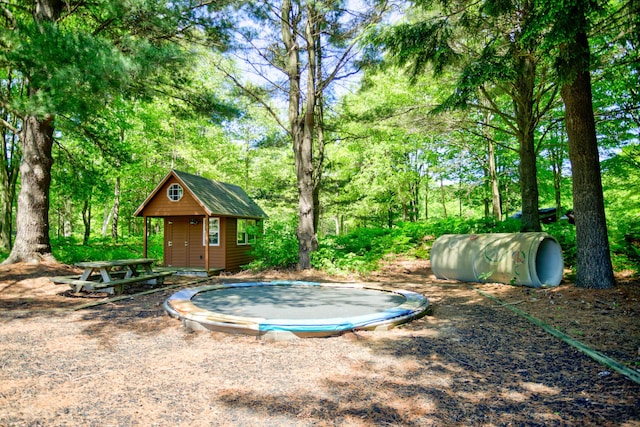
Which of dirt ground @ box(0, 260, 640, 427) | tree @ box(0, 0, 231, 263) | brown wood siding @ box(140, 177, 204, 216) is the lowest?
dirt ground @ box(0, 260, 640, 427)

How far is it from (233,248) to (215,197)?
1992mm

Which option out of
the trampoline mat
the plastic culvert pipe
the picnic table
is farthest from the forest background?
the trampoline mat

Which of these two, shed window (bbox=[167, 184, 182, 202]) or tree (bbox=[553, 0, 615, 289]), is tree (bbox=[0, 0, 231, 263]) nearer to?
shed window (bbox=[167, 184, 182, 202])

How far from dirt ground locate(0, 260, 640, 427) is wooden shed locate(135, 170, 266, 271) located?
7003 millimetres

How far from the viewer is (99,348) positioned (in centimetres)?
398

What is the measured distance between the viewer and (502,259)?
7.83 m

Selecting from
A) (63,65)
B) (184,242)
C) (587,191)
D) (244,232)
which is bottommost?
(184,242)

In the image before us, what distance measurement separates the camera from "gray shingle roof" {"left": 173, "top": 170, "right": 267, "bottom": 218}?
12180 mm

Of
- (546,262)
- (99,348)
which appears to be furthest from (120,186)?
(546,262)

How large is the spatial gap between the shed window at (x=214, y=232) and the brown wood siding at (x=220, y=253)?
6.0 inches

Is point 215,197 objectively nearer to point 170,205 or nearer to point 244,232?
point 170,205

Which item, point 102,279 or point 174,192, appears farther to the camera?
point 174,192

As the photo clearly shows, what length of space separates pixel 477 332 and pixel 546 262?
15.6 ft

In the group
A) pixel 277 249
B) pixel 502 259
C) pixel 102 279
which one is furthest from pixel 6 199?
pixel 502 259
